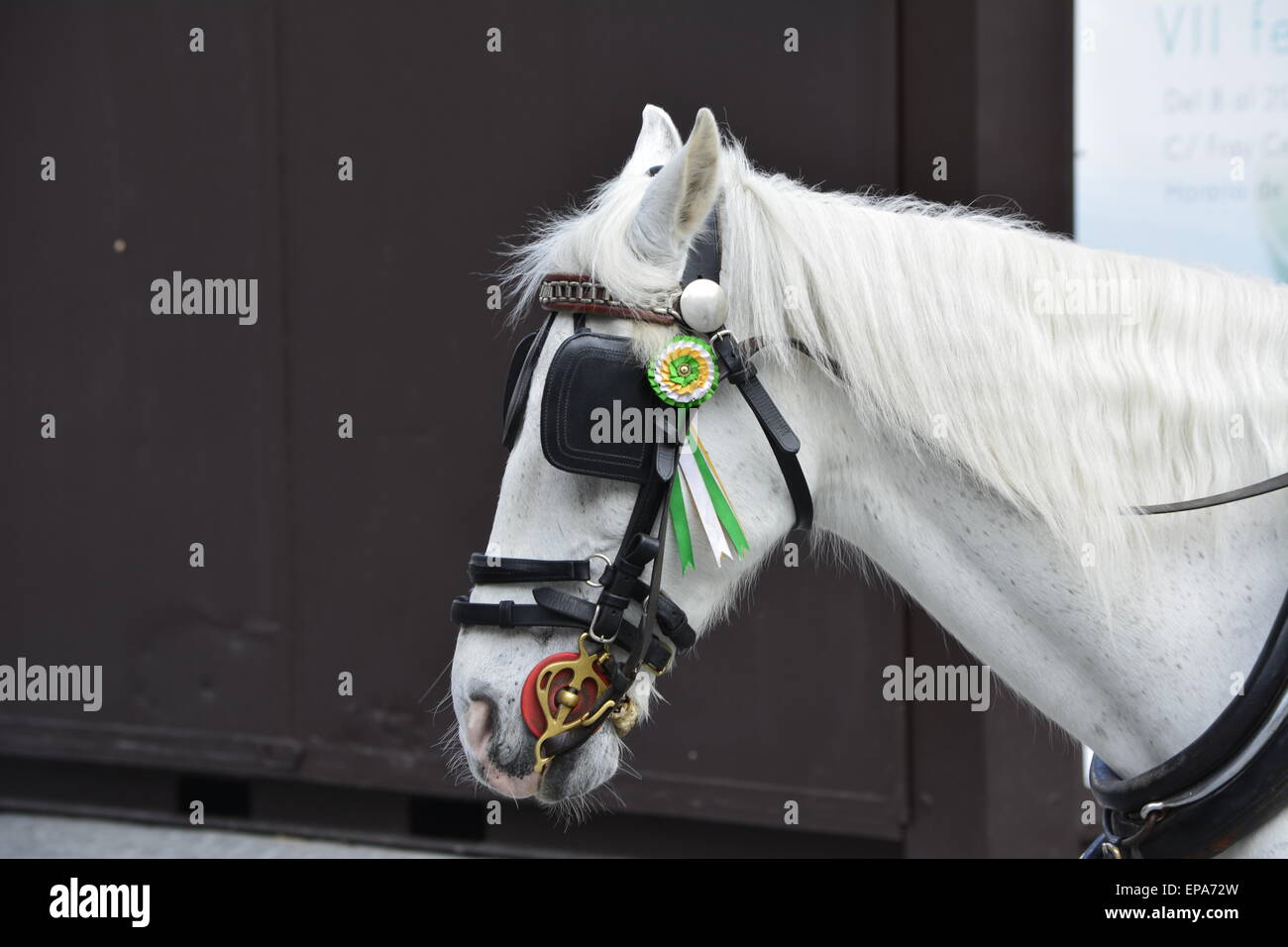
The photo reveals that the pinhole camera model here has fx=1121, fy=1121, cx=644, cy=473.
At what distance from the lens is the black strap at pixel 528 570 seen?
1.55 m

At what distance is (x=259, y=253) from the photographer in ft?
13.9

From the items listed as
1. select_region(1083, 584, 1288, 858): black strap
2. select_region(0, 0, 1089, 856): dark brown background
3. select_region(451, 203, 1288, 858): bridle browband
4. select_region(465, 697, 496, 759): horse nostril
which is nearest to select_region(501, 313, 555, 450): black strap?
select_region(451, 203, 1288, 858): bridle browband

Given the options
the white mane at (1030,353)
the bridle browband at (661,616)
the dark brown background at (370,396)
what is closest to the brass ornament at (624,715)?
the bridle browband at (661,616)

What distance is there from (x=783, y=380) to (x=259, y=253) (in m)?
3.23

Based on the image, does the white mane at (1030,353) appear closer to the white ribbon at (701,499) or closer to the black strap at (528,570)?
the white ribbon at (701,499)

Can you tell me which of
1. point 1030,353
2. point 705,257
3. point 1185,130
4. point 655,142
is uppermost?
point 1185,130

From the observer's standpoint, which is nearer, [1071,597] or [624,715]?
[1071,597]

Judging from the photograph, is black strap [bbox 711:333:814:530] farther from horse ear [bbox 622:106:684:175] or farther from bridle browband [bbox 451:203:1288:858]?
horse ear [bbox 622:106:684:175]

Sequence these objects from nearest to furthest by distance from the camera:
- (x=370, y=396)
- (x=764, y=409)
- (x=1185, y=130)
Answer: (x=764, y=409) → (x=1185, y=130) → (x=370, y=396)

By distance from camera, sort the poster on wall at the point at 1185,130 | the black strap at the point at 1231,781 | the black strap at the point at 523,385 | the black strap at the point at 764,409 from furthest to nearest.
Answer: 1. the poster on wall at the point at 1185,130
2. the black strap at the point at 523,385
3. the black strap at the point at 764,409
4. the black strap at the point at 1231,781

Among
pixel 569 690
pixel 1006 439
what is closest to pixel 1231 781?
pixel 1006 439

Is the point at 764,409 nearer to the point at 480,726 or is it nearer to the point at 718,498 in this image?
the point at 718,498

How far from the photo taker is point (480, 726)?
1.59m

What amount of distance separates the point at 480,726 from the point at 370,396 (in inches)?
108
